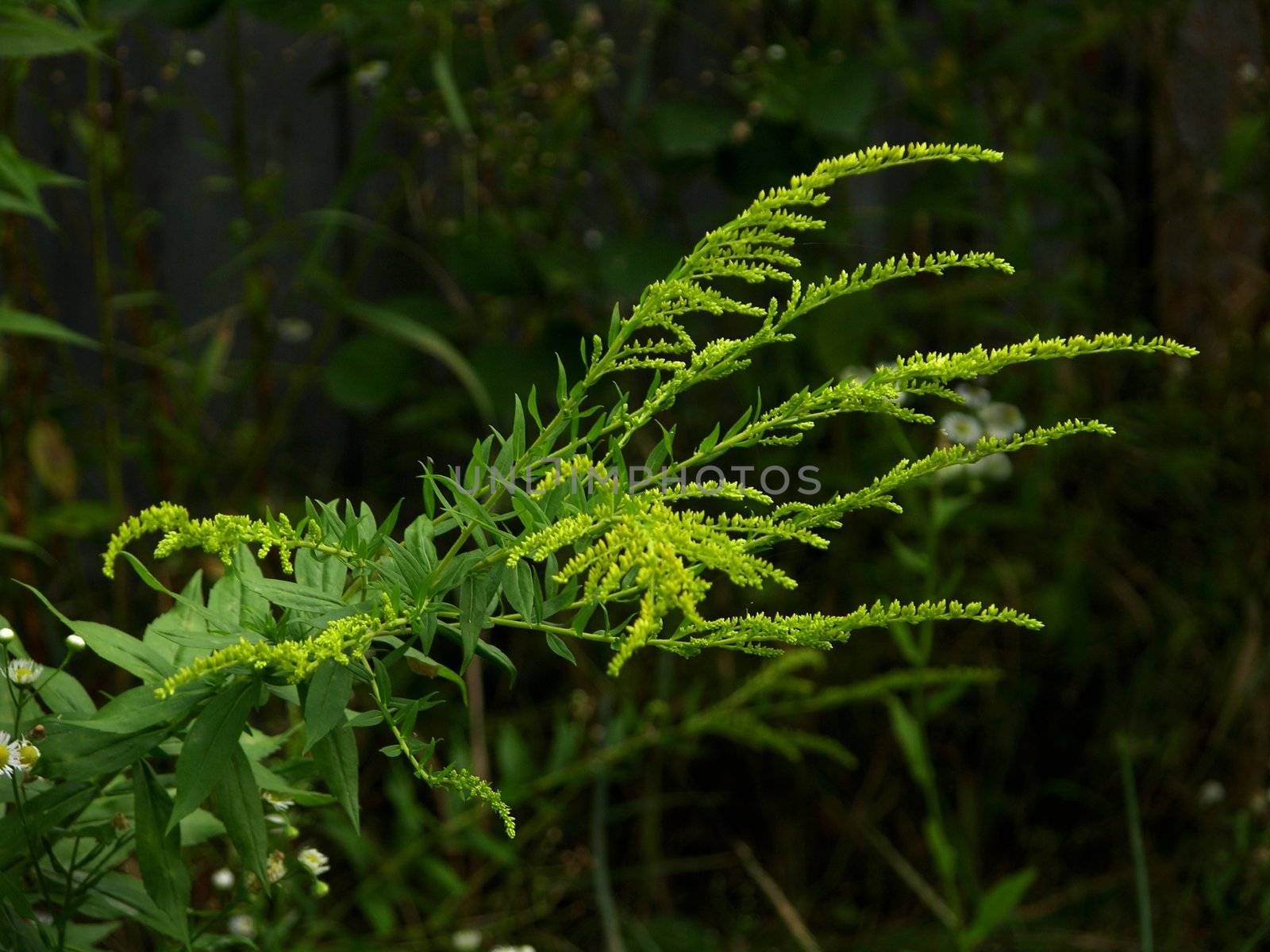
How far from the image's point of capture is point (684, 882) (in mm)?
1683

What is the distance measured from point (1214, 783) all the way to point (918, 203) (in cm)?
81

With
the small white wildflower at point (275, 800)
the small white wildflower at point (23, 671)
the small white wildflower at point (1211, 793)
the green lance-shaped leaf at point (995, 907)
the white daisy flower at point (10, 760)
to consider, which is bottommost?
the small white wildflower at point (1211, 793)

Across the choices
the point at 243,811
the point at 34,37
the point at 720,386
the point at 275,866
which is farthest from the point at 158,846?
the point at 720,386

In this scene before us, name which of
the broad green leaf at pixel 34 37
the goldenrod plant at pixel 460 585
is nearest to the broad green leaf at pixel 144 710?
the goldenrod plant at pixel 460 585

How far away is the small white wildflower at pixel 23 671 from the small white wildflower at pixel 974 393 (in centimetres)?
69

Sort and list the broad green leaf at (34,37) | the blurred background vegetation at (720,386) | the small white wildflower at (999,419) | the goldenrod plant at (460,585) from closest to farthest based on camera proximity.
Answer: the goldenrod plant at (460,585) < the broad green leaf at (34,37) < the small white wildflower at (999,419) < the blurred background vegetation at (720,386)

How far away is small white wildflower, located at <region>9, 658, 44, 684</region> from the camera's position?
0.61m

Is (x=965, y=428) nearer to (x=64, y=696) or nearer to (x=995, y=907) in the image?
(x=995, y=907)

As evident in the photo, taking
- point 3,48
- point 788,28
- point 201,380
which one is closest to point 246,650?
point 3,48

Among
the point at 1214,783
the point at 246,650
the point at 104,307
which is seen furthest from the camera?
the point at 1214,783

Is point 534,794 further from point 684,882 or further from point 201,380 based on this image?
point 201,380

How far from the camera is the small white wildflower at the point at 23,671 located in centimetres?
61

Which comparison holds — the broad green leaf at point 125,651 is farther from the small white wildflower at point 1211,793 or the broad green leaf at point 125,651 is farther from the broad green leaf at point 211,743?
the small white wildflower at point 1211,793

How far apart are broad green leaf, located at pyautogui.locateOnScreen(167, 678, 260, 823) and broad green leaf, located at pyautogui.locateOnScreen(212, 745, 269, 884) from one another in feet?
0.05
